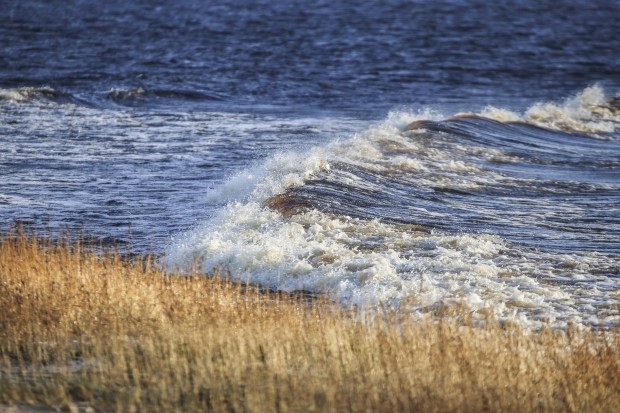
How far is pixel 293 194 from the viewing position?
60.3 ft

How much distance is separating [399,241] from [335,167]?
6.23 m

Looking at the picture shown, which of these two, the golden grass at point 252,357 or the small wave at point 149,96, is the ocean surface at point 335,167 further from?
the golden grass at point 252,357

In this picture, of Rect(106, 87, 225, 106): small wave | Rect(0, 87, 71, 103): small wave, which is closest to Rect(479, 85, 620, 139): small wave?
Rect(106, 87, 225, 106): small wave

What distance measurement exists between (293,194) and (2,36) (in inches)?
1920

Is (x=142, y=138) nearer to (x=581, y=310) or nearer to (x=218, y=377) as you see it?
(x=581, y=310)

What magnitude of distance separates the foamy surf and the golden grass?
1.62 metres

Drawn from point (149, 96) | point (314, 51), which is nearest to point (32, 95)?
point (149, 96)

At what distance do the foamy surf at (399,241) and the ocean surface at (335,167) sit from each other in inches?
1.7

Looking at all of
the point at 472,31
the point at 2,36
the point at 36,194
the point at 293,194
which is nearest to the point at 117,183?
the point at 36,194

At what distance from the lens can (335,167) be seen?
21578 millimetres

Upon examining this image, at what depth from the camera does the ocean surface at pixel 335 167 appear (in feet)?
45.6

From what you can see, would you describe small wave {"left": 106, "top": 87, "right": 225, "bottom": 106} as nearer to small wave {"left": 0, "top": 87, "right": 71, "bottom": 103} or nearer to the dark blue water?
the dark blue water

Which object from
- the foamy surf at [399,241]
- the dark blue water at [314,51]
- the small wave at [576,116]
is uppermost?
the dark blue water at [314,51]

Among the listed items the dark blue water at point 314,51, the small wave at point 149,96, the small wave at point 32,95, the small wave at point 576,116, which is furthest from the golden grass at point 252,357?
the dark blue water at point 314,51
